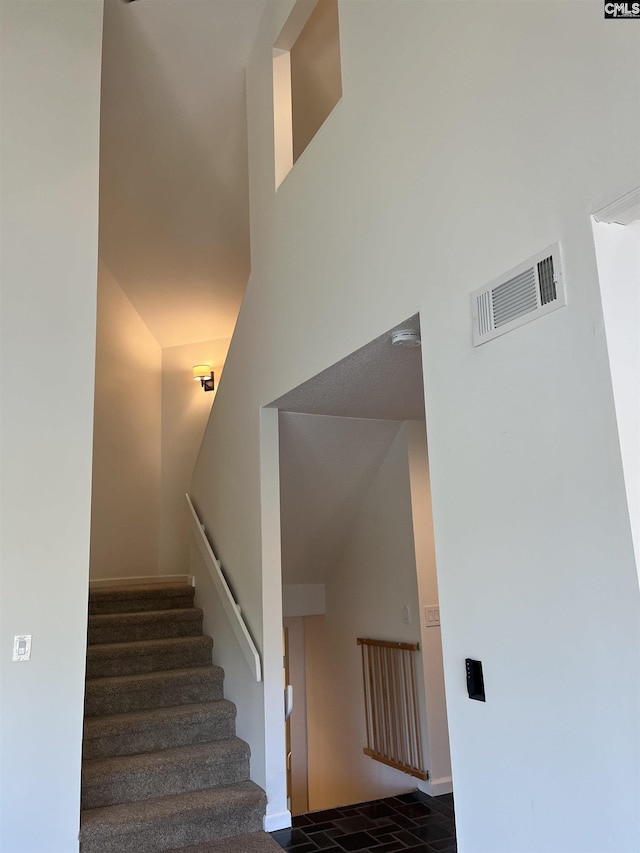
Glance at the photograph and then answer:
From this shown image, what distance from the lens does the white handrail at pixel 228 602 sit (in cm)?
365

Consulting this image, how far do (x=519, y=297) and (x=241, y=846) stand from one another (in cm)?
295

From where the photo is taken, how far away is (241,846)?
10.6 feet

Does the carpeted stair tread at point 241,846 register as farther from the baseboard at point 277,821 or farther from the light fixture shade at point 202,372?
the light fixture shade at point 202,372

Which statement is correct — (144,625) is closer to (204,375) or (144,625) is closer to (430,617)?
(430,617)

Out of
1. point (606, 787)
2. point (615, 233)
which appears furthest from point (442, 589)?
point (615, 233)

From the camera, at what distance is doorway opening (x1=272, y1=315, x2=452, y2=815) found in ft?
12.5

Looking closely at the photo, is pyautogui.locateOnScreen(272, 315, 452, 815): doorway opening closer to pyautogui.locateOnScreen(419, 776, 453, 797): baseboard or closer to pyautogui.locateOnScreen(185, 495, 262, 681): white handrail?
pyautogui.locateOnScreen(419, 776, 453, 797): baseboard

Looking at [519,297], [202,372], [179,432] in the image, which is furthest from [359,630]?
[519,297]

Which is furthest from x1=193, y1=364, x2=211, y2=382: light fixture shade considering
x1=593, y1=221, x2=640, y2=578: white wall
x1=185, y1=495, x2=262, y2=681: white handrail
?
x1=593, y1=221, x2=640, y2=578: white wall

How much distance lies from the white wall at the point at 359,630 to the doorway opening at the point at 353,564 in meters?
0.01

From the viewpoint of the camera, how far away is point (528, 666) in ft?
5.63

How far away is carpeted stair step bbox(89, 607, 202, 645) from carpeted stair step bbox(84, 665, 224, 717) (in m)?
0.36

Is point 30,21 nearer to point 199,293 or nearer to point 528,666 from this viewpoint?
point 199,293

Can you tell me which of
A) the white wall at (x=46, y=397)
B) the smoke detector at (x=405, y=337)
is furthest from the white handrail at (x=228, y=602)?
the smoke detector at (x=405, y=337)
